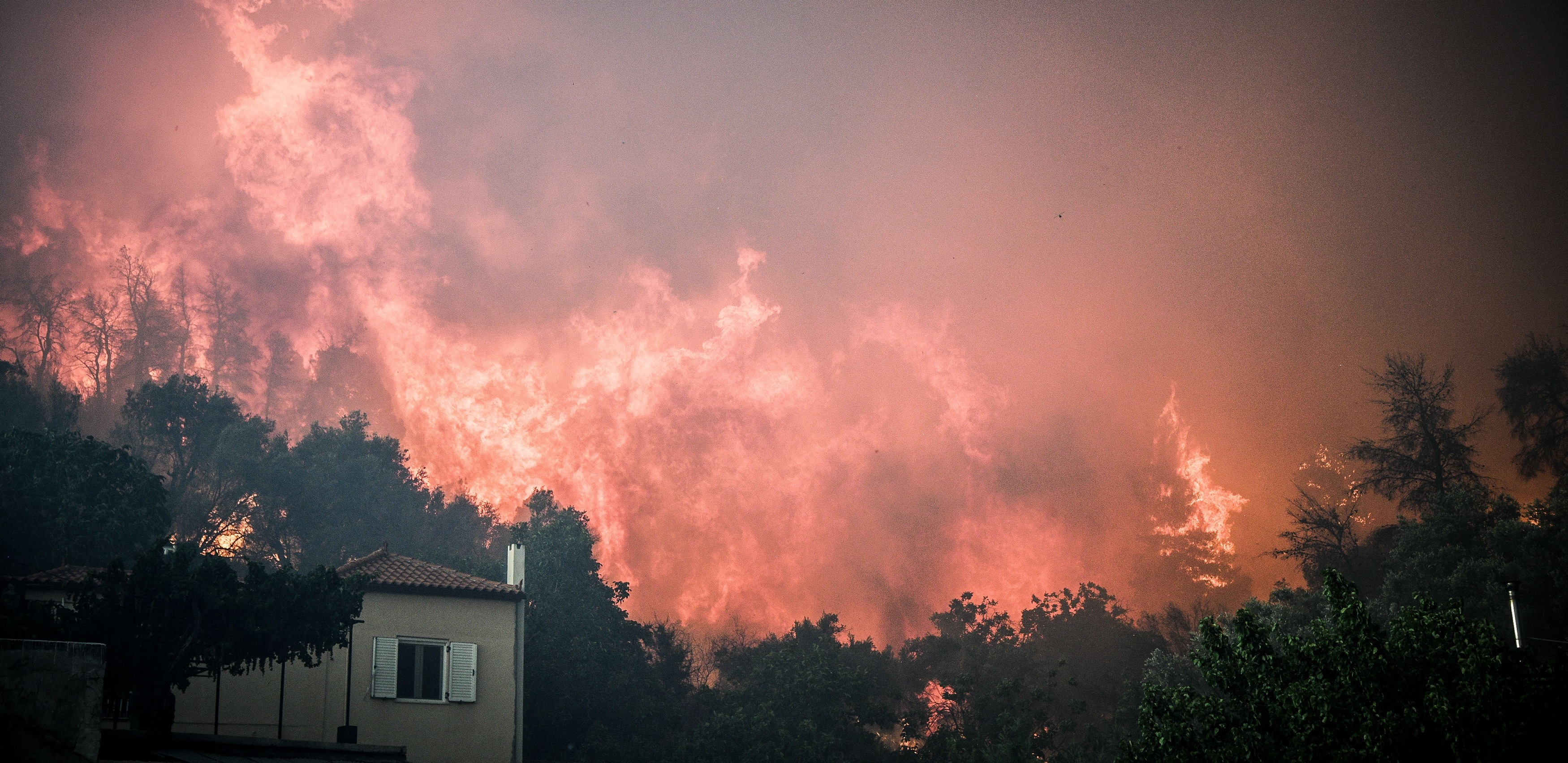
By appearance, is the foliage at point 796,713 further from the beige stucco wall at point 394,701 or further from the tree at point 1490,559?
the tree at point 1490,559

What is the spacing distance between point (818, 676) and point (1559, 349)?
1651 inches

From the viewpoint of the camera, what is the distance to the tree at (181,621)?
1825cm

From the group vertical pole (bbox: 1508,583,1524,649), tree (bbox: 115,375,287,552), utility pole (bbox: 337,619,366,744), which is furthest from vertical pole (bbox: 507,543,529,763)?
tree (bbox: 115,375,287,552)

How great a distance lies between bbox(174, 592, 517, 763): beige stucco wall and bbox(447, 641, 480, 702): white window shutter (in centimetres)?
18

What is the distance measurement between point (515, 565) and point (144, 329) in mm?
52051

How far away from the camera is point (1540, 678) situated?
1309 cm

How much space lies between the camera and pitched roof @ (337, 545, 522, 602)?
2891 centimetres

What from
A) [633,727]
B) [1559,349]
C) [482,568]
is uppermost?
[1559,349]

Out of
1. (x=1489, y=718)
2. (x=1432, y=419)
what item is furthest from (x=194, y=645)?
(x=1432, y=419)

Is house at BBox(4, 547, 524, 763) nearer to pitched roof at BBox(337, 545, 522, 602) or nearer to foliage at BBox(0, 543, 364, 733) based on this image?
pitched roof at BBox(337, 545, 522, 602)

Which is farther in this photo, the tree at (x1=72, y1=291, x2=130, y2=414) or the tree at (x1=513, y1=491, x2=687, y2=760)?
the tree at (x1=72, y1=291, x2=130, y2=414)

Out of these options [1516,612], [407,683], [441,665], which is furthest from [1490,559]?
[407,683]

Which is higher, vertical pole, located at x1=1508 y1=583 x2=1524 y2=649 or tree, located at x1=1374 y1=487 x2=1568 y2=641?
tree, located at x1=1374 y1=487 x2=1568 y2=641

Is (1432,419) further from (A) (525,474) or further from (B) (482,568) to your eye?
(A) (525,474)
